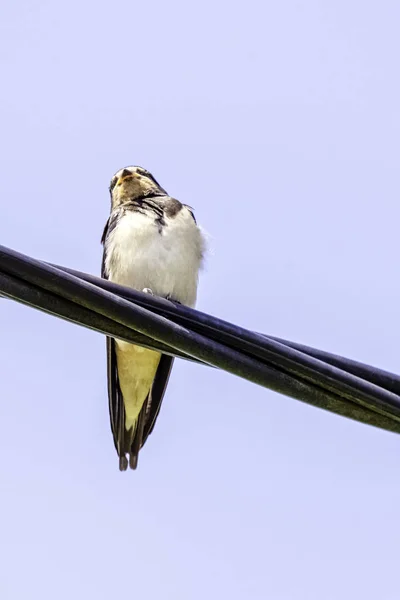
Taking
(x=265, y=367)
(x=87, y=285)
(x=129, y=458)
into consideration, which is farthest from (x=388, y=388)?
(x=129, y=458)

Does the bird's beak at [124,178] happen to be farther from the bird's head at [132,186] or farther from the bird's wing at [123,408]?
the bird's wing at [123,408]

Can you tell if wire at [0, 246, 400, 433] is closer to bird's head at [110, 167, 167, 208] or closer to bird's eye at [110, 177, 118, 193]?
bird's head at [110, 167, 167, 208]

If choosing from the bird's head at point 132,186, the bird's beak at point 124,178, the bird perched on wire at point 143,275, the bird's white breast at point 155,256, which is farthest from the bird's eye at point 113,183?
the bird's white breast at point 155,256

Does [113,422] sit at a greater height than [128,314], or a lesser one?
greater

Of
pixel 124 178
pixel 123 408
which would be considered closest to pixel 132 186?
pixel 124 178

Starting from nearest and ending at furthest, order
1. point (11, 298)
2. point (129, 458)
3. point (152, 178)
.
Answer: point (11, 298) → point (129, 458) → point (152, 178)

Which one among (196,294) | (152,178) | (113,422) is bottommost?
(113,422)

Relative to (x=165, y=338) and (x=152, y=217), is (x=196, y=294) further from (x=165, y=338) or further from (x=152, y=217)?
(x=165, y=338)
